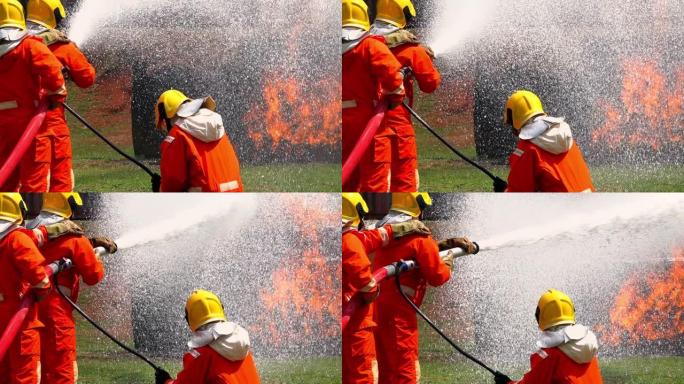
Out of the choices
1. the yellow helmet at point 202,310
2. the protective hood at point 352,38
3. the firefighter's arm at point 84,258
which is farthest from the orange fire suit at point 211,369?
the protective hood at point 352,38

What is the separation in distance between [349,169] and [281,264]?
63 cm

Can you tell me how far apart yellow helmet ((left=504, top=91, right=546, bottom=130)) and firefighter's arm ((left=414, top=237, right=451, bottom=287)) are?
0.73 metres

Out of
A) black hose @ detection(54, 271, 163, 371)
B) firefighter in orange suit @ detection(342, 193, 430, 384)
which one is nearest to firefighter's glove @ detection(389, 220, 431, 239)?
firefighter in orange suit @ detection(342, 193, 430, 384)

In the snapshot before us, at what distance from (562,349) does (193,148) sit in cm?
208

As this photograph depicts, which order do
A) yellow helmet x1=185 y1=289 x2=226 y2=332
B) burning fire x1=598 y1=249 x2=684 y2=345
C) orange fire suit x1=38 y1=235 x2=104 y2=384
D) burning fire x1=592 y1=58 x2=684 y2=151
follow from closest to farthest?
1. yellow helmet x1=185 y1=289 x2=226 y2=332
2. orange fire suit x1=38 y1=235 x2=104 y2=384
3. burning fire x1=592 y1=58 x2=684 y2=151
4. burning fire x1=598 y1=249 x2=684 y2=345

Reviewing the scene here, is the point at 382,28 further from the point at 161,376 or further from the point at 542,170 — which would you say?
the point at 161,376

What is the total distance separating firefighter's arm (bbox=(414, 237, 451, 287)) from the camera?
11258 mm

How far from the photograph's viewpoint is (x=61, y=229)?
11297 millimetres

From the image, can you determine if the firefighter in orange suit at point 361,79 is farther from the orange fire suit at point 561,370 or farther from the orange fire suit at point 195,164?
the orange fire suit at point 561,370

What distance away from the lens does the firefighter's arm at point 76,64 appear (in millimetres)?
11305

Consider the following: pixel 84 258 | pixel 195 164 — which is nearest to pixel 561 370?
pixel 195 164

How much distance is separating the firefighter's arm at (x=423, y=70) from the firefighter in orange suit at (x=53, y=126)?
5.33 ft

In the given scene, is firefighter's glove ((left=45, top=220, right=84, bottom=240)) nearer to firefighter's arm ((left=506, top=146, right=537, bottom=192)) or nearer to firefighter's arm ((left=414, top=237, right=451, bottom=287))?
firefighter's arm ((left=414, top=237, right=451, bottom=287))

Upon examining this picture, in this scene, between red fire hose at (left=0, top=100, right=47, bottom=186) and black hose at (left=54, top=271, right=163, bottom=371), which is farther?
black hose at (left=54, top=271, right=163, bottom=371)
